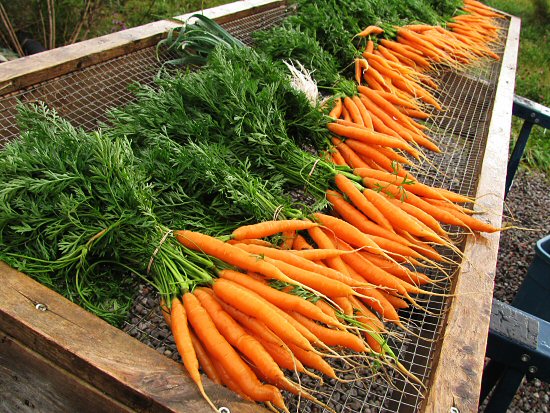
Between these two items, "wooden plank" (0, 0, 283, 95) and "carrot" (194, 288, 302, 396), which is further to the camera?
"wooden plank" (0, 0, 283, 95)

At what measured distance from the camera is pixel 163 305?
1.64 m

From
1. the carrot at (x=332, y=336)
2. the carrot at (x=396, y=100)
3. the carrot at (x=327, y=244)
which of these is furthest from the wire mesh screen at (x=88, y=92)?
the carrot at (x=396, y=100)

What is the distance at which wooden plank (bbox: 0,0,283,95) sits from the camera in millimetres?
2644

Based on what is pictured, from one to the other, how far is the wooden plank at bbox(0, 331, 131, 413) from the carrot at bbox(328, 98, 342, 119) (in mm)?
2018

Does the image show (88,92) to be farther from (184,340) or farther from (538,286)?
(538,286)

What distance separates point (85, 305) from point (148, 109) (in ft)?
3.54

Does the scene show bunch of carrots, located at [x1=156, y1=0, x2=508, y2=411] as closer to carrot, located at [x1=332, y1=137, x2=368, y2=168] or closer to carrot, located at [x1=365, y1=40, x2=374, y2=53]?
carrot, located at [x1=332, y1=137, x2=368, y2=168]

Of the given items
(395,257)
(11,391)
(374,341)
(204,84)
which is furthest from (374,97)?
(11,391)

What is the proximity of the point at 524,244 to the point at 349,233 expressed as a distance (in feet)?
10.6

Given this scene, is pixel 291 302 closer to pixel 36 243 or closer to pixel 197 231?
pixel 197 231

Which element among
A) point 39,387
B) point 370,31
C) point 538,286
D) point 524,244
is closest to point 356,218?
point 39,387

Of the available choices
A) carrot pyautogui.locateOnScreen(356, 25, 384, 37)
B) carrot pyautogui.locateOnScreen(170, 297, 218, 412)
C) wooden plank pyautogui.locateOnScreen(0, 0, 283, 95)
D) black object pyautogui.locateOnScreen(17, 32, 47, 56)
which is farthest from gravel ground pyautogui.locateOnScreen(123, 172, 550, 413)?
black object pyautogui.locateOnScreen(17, 32, 47, 56)

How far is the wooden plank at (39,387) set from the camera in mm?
1360

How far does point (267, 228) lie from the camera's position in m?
1.87
